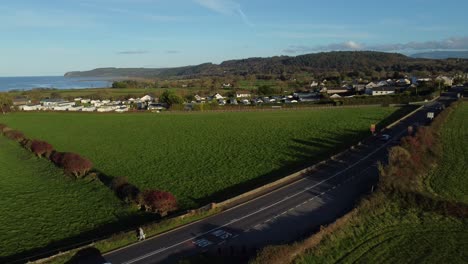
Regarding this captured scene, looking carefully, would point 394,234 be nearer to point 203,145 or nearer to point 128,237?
point 128,237

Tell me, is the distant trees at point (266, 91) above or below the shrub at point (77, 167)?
below

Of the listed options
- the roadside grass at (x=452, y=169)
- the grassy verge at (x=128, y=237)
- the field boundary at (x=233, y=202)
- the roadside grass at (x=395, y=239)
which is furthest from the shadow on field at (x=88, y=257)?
the roadside grass at (x=452, y=169)

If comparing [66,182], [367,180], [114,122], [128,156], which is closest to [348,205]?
[367,180]

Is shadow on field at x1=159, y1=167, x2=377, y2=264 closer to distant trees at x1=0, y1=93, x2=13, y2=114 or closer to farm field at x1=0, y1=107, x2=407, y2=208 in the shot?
farm field at x1=0, y1=107, x2=407, y2=208

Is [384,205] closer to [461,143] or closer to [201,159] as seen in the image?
[201,159]

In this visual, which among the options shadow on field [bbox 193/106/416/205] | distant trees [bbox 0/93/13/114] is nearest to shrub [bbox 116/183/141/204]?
shadow on field [bbox 193/106/416/205]

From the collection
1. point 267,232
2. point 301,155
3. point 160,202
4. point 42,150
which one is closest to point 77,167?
point 42,150

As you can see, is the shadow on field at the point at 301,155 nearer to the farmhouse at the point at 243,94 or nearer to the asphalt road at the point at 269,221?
the asphalt road at the point at 269,221
